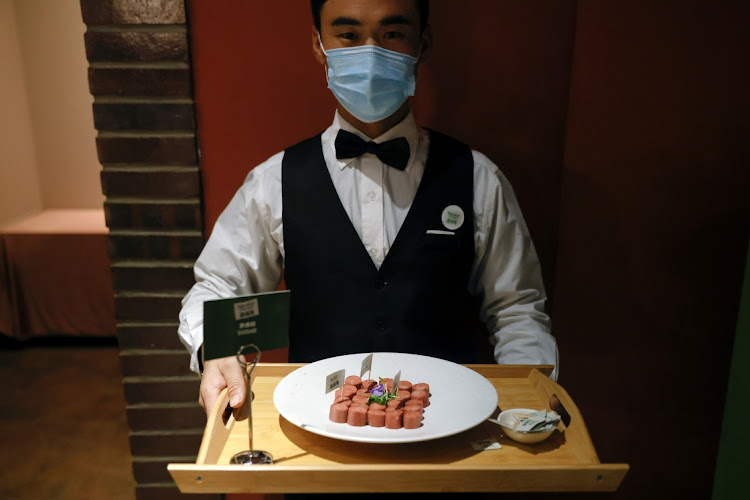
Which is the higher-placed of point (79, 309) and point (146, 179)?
point (146, 179)

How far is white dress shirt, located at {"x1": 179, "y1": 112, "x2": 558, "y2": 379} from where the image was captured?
53.9 inches

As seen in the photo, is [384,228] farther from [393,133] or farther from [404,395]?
[404,395]

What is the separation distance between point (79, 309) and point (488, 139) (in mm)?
3097

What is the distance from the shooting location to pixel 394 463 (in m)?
0.86

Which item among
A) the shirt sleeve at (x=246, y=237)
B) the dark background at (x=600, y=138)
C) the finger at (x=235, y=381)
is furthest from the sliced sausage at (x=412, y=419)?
the dark background at (x=600, y=138)

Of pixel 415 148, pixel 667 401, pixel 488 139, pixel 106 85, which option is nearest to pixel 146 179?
pixel 106 85

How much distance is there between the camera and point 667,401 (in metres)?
1.82

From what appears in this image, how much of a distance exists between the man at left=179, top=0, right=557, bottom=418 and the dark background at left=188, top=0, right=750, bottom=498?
0.98ft

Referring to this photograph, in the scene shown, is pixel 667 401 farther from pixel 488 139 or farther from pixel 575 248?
pixel 488 139

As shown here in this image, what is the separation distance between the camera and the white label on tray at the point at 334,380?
0.99 m

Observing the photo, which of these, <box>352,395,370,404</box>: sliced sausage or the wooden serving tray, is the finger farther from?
<box>352,395,370,404</box>: sliced sausage

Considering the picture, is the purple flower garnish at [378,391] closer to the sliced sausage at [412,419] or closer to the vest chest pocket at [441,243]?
the sliced sausage at [412,419]

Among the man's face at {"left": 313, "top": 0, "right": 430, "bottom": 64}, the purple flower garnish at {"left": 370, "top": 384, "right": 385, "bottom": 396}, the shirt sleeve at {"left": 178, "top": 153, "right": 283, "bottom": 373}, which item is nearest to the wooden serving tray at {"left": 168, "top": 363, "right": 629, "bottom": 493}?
the purple flower garnish at {"left": 370, "top": 384, "right": 385, "bottom": 396}

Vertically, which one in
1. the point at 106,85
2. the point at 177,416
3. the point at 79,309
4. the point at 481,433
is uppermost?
the point at 106,85
